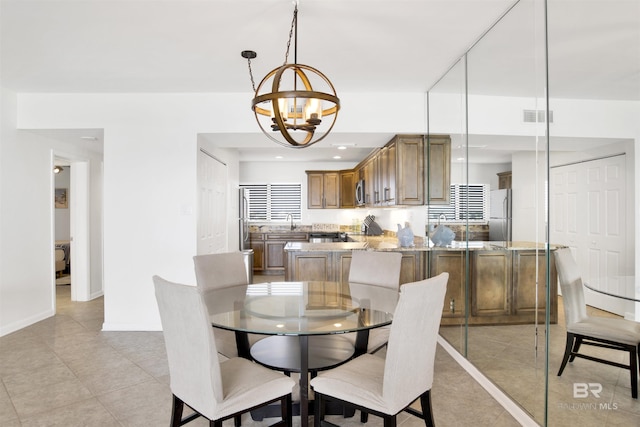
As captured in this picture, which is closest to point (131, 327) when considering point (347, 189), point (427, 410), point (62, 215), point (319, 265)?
point (319, 265)

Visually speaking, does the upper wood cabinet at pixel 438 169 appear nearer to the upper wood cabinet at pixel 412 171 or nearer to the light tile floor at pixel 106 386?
the upper wood cabinet at pixel 412 171

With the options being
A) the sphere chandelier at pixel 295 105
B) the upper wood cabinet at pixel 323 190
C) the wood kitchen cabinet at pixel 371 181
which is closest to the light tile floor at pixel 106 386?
the sphere chandelier at pixel 295 105

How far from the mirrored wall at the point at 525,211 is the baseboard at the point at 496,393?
4cm

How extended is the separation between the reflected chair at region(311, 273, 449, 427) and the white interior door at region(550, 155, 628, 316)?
2.25 feet

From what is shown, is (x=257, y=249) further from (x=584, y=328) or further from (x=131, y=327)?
(x=584, y=328)

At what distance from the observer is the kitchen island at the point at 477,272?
223 cm

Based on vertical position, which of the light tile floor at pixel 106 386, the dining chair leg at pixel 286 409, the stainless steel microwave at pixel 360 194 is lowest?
the light tile floor at pixel 106 386

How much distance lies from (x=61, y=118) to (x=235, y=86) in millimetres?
1919

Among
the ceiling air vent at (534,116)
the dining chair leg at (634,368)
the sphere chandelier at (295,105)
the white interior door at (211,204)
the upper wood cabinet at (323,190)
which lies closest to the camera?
the dining chair leg at (634,368)

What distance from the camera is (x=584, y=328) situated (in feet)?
5.94

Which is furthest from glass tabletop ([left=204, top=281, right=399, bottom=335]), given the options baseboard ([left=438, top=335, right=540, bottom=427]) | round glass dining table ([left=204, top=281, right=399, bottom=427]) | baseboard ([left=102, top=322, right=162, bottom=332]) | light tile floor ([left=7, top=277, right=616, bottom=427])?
baseboard ([left=102, top=322, right=162, bottom=332])

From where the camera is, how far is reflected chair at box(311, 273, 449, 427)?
5.32ft

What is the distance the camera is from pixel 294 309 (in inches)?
84.2

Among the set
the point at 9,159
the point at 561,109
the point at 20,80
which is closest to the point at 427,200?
the point at 561,109
